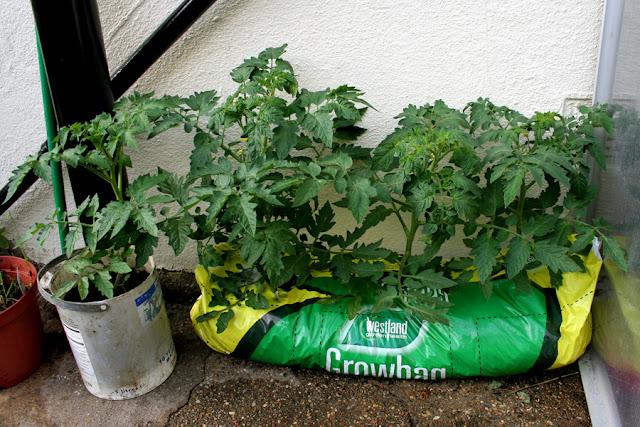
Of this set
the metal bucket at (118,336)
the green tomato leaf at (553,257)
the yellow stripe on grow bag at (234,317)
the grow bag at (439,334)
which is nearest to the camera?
the green tomato leaf at (553,257)

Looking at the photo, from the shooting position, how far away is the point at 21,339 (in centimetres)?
199

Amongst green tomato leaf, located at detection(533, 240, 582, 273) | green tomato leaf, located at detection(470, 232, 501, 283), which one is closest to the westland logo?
green tomato leaf, located at detection(470, 232, 501, 283)

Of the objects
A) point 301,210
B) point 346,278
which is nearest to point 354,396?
point 346,278

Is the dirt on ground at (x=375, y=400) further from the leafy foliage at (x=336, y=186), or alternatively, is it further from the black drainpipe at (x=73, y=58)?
the black drainpipe at (x=73, y=58)

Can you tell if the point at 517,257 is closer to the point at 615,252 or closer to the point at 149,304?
the point at 615,252

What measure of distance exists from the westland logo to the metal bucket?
0.84 m

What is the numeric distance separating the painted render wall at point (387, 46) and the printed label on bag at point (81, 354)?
1.07 m

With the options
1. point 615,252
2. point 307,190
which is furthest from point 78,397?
point 615,252

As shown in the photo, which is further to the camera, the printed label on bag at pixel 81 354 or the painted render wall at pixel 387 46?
the painted render wall at pixel 387 46

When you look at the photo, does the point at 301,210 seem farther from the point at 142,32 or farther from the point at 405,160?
the point at 142,32

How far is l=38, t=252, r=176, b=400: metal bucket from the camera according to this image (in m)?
1.73

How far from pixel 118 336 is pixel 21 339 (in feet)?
1.72

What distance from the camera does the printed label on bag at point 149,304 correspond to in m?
1.81

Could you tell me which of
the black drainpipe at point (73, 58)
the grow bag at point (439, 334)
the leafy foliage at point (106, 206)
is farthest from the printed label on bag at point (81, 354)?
the black drainpipe at point (73, 58)
